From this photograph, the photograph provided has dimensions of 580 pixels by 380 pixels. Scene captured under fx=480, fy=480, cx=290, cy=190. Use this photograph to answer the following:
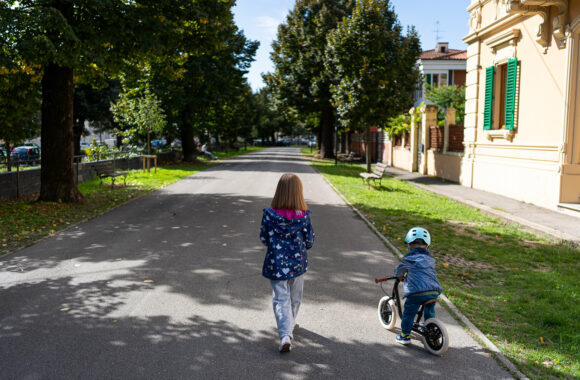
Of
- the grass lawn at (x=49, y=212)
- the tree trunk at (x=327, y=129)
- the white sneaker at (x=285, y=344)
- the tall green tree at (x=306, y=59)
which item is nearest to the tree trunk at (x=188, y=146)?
the tall green tree at (x=306, y=59)

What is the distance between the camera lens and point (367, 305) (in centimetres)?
553

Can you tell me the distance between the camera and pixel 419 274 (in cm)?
427

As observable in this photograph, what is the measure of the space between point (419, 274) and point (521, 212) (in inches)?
361

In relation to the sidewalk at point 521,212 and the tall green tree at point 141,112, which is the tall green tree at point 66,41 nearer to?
the sidewalk at point 521,212

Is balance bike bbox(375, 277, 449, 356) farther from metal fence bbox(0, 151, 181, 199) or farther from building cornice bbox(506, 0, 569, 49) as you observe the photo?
metal fence bbox(0, 151, 181, 199)

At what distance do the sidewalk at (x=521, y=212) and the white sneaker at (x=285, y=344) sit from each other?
6789 millimetres

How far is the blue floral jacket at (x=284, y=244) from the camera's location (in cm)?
441

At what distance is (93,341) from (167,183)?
51.3ft

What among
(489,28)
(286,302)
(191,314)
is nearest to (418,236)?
(286,302)

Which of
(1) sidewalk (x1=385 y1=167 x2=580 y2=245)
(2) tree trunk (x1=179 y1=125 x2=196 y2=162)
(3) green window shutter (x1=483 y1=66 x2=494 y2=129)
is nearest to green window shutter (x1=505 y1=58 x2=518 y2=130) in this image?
(3) green window shutter (x1=483 y1=66 x2=494 y2=129)

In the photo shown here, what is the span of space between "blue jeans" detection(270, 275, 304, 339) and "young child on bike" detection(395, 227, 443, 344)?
965mm

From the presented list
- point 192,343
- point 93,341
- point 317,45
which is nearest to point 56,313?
point 93,341

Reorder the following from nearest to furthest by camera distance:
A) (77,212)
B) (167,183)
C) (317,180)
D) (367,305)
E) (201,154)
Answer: (367,305) → (77,212) → (167,183) → (317,180) → (201,154)

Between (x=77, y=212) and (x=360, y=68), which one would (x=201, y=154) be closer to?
(x=360, y=68)
